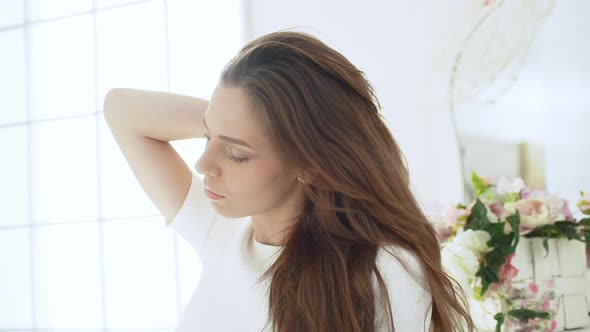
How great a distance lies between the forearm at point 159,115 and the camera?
140cm

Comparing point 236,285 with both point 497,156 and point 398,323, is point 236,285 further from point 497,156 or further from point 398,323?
point 497,156

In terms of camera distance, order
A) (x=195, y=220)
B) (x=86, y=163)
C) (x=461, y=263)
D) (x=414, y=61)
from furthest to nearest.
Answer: (x=86, y=163) → (x=414, y=61) → (x=461, y=263) → (x=195, y=220)

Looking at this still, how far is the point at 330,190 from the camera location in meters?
1.11

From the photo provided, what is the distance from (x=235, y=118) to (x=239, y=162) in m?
0.07

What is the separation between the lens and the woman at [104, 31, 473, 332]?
1.06m

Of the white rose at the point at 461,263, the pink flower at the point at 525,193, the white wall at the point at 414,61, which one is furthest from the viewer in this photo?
the white wall at the point at 414,61

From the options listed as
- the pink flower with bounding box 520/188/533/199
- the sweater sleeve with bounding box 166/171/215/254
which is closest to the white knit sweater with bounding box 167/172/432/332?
the sweater sleeve with bounding box 166/171/215/254

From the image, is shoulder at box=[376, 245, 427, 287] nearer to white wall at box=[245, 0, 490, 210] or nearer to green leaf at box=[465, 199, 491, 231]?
green leaf at box=[465, 199, 491, 231]

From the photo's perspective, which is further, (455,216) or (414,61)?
(414,61)

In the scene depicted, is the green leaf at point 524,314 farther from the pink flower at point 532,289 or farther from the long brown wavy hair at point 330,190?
the long brown wavy hair at point 330,190

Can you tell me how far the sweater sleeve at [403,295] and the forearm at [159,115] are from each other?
519 mm

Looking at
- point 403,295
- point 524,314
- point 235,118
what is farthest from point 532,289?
point 235,118

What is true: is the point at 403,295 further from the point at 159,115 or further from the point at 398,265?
the point at 159,115

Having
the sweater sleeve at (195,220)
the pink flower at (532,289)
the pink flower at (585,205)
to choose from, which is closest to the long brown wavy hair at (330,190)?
the sweater sleeve at (195,220)
